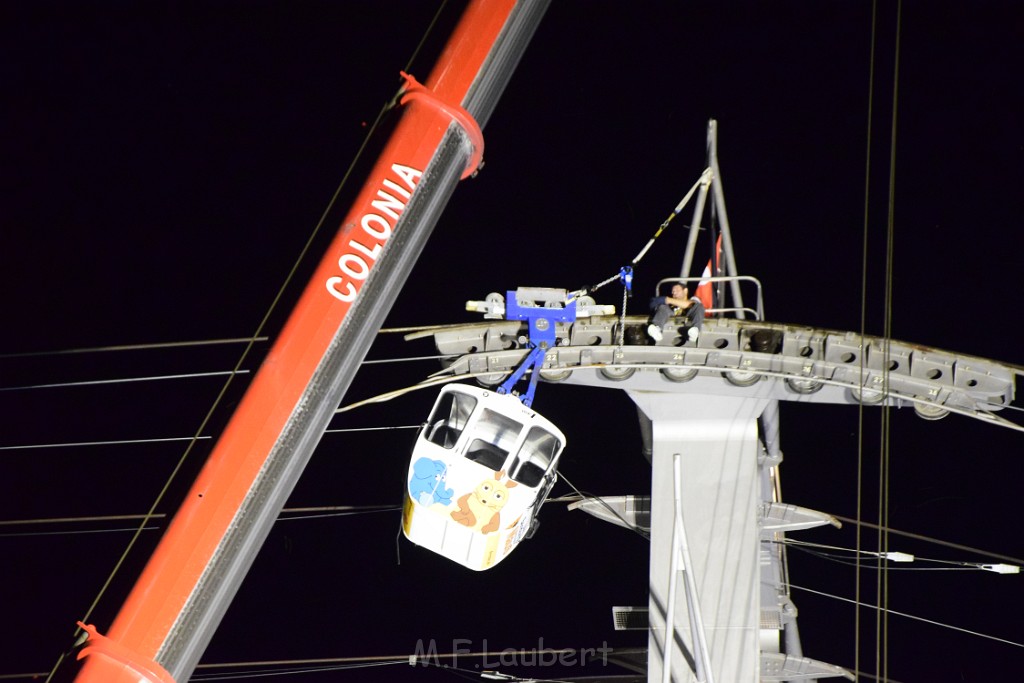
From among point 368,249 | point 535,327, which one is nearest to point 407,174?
point 368,249

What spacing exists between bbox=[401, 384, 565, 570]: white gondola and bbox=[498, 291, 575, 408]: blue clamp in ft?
0.72

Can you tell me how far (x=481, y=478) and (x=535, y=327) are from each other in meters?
1.61

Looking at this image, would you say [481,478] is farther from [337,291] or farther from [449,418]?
[337,291]

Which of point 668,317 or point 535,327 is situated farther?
point 668,317

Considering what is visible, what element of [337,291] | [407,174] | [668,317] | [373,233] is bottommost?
[337,291]

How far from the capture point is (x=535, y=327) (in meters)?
14.0

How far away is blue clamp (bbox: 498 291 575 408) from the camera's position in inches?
548

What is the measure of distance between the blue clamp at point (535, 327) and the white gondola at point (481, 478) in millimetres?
221

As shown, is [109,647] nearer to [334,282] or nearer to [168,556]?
[168,556]

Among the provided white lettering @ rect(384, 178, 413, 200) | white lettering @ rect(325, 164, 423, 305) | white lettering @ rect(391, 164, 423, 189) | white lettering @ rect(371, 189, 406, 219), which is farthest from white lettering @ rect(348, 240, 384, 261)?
white lettering @ rect(391, 164, 423, 189)

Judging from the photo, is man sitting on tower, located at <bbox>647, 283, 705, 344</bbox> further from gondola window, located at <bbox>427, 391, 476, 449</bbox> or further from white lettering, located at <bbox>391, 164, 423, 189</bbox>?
white lettering, located at <bbox>391, 164, 423, 189</bbox>

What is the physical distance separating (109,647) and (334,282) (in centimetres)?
276

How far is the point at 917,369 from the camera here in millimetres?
13875

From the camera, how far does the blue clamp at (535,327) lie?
13930 millimetres
